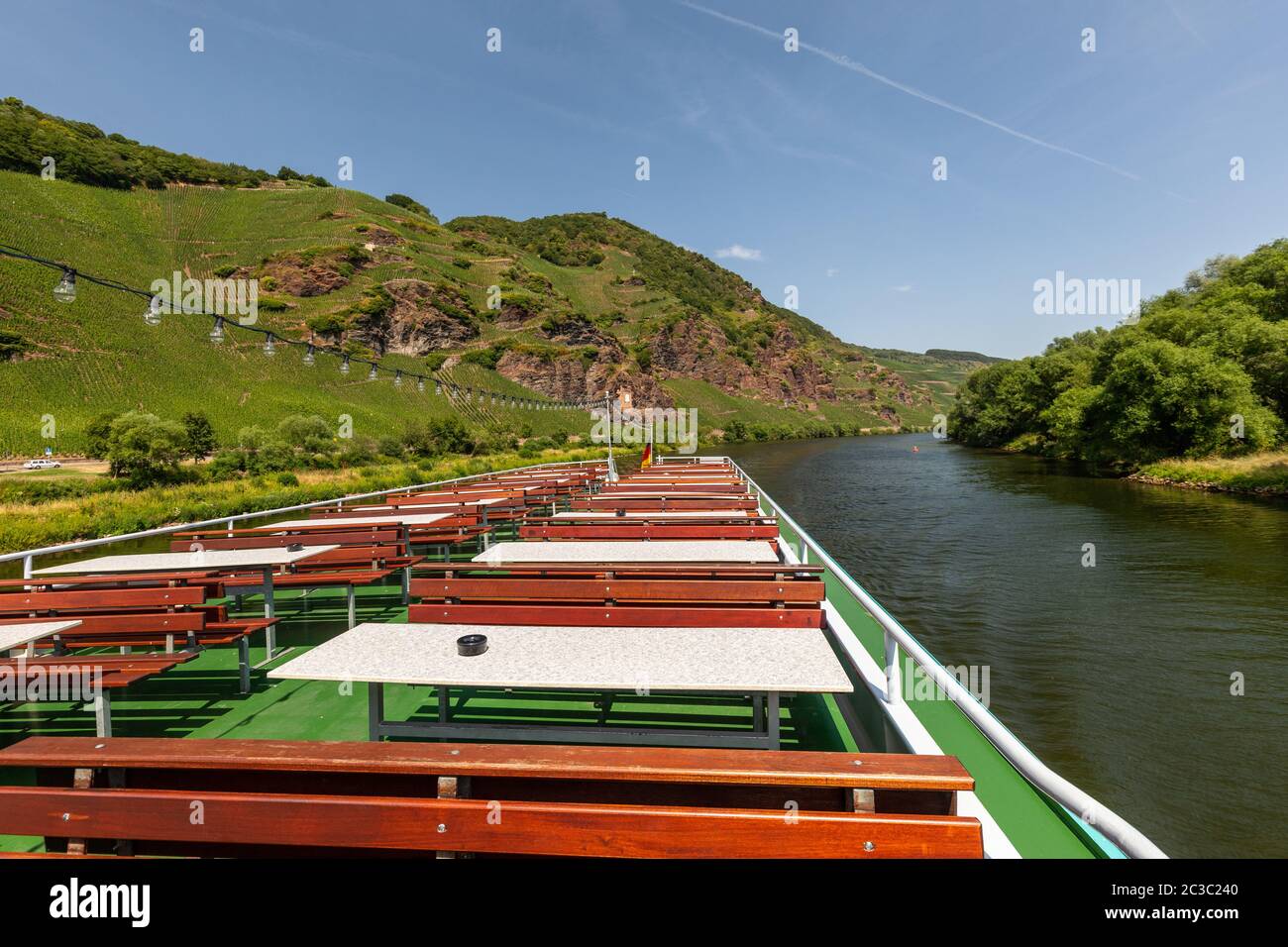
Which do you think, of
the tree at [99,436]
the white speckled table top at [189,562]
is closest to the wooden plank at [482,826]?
the white speckled table top at [189,562]

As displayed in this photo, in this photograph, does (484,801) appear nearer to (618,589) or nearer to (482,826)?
(482,826)

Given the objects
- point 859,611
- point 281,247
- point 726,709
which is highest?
Answer: point 281,247

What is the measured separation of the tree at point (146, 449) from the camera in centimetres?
2748

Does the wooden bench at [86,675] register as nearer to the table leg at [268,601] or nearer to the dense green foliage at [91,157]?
the table leg at [268,601]

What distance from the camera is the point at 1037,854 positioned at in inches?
85.5

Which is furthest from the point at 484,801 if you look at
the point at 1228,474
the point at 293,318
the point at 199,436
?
the point at 293,318

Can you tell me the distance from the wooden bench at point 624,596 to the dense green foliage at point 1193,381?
33170 mm

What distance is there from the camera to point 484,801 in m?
1.66

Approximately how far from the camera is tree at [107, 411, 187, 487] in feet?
90.2

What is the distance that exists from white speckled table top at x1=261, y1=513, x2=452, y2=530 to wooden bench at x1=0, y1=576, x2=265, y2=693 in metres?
2.38

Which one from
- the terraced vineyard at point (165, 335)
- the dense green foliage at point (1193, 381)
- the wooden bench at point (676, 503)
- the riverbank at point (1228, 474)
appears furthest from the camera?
the terraced vineyard at point (165, 335)
